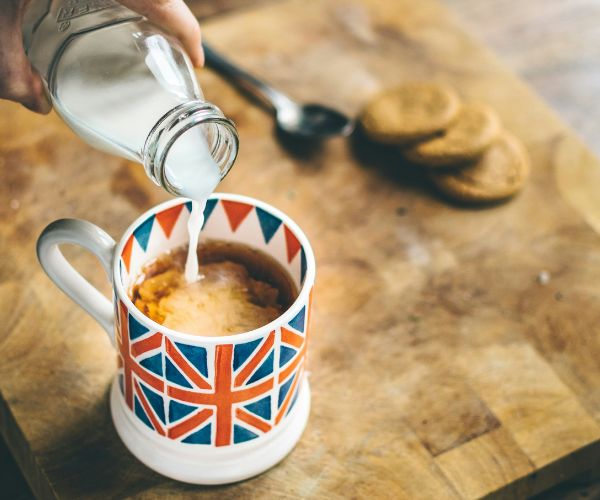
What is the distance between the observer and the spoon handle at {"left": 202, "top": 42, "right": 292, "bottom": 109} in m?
1.16

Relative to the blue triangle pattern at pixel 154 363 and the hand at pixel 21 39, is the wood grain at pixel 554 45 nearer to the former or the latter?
the hand at pixel 21 39

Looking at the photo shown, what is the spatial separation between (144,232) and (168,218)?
0.09 feet

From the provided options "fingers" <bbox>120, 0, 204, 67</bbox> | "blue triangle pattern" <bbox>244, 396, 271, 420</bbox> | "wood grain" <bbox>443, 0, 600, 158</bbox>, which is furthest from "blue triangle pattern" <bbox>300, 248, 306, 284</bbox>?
"wood grain" <bbox>443, 0, 600, 158</bbox>

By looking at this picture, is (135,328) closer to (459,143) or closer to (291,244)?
(291,244)

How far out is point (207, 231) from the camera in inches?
31.9

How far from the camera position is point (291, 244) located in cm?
77

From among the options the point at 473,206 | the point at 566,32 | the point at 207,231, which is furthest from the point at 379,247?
the point at 566,32

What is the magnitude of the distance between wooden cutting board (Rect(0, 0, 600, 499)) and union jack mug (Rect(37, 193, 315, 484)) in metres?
0.03

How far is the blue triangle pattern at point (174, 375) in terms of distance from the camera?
684 mm

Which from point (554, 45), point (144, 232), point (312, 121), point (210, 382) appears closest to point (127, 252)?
point (144, 232)

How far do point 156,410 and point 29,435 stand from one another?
0.15 m

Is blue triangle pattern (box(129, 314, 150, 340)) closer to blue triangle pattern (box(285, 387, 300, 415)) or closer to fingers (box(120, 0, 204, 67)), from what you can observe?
blue triangle pattern (box(285, 387, 300, 415))

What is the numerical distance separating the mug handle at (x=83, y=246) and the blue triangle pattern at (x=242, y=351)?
136mm

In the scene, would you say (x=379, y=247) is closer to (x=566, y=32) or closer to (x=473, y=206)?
(x=473, y=206)
